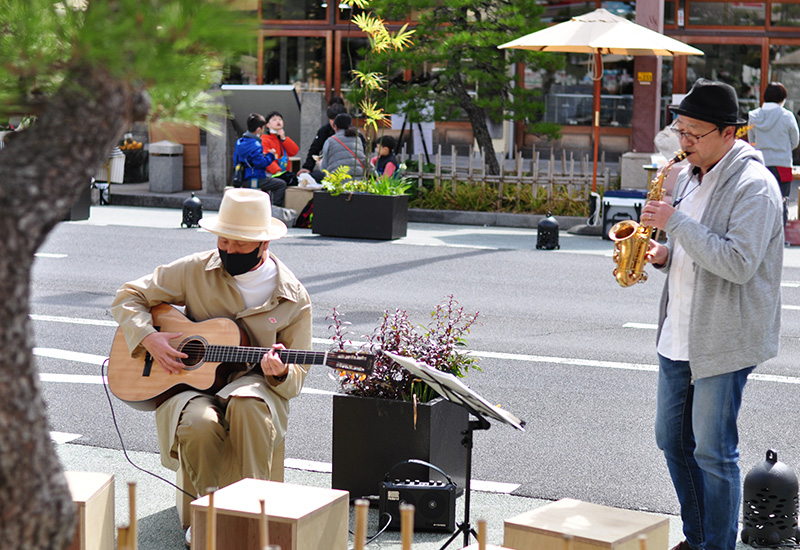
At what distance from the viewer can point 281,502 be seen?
3.91 m

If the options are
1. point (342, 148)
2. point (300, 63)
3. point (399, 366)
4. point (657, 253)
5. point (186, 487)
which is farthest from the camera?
point (300, 63)

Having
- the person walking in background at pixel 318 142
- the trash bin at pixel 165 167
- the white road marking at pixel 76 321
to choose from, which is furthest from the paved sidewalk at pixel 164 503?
the trash bin at pixel 165 167

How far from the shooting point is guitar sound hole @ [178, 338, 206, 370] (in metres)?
4.94

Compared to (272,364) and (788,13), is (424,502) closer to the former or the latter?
(272,364)

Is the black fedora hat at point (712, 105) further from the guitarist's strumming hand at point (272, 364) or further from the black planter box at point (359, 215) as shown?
the black planter box at point (359, 215)

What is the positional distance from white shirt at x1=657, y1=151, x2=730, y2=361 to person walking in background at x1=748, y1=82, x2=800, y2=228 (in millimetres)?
10480

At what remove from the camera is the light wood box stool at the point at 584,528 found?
3.70m

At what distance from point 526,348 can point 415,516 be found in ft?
13.8

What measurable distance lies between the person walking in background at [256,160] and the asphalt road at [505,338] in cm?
89

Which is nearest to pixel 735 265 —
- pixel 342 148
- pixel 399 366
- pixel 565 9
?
pixel 399 366

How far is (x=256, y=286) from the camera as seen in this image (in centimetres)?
505

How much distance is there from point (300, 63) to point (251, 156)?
10542mm

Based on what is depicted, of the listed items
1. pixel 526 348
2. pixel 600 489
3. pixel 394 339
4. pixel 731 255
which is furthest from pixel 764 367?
pixel 731 255

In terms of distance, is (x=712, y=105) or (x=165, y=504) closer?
(x=712, y=105)
